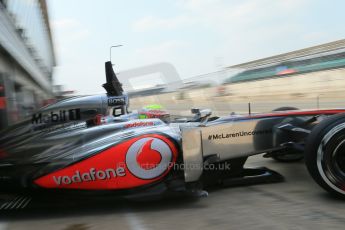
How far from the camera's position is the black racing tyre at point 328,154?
12.3ft

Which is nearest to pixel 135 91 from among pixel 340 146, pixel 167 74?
pixel 167 74

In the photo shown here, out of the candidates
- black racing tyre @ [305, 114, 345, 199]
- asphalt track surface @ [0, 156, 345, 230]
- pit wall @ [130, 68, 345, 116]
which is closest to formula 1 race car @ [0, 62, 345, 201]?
black racing tyre @ [305, 114, 345, 199]

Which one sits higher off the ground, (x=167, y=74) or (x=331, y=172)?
(x=167, y=74)

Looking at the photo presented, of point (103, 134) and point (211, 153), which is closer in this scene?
point (103, 134)

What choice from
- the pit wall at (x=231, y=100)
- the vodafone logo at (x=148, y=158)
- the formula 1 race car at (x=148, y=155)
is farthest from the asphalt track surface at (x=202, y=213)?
the pit wall at (x=231, y=100)

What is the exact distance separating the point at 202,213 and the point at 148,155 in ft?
2.37

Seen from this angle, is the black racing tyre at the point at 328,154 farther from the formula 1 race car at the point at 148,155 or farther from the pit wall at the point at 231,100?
the pit wall at the point at 231,100

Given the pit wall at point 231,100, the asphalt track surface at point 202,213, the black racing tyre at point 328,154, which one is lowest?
the asphalt track surface at point 202,213

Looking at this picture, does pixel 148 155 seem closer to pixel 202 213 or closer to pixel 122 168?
pixel 122 168

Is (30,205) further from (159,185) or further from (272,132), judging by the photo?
(272,132)

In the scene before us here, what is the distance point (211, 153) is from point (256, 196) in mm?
619

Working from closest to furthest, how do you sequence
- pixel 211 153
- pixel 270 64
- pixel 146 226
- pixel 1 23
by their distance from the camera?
pixel 146 226 → pixel 211 153 → pixel 270 64 → pixel 1 23

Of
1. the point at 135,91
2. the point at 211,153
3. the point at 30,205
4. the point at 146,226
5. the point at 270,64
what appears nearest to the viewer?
the point at 146,226

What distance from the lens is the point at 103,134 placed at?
13.2ft
